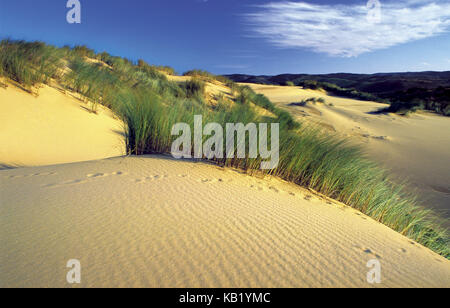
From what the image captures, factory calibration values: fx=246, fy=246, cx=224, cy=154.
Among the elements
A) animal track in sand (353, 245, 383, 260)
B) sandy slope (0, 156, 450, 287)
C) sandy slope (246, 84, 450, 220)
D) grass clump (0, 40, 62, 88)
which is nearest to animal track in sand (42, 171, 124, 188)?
sandy slope (0, 156, 450, 287)

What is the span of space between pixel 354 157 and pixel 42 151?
19.5 feet

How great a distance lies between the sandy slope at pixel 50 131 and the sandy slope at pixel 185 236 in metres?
2.40

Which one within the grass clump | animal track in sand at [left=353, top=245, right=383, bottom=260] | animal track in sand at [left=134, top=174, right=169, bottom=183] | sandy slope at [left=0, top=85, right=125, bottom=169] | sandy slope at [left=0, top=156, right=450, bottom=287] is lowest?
animal track in sand at [left=353, top=245, right=383, bottom=260]

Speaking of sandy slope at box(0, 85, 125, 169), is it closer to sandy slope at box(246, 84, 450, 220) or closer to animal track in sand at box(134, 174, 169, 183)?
animal track in sand at box(134, 174, 169, 183)

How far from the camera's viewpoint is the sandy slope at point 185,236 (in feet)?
4.58

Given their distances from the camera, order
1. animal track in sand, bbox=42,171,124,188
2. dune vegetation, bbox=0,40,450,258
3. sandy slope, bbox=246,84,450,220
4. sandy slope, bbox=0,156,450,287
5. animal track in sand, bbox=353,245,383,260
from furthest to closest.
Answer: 1. sandy slope, bbox=246,84,450,220
2. dune vegetation, bbox=0,40,450,258
3. animal track in sand, bbox=42,171,124,188
4. animal track in sand, bbox=353,245,383,260
5. sandy slope, bbox=0,156,450,287

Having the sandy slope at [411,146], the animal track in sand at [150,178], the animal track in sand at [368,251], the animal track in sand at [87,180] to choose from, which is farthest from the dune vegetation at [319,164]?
the sandy slope at [411,146]

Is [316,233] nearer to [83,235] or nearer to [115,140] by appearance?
[83,235]

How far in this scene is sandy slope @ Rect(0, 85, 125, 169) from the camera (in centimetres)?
492

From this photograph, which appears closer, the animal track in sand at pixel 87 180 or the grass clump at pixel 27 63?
the animal track in sand at pixel 87 180

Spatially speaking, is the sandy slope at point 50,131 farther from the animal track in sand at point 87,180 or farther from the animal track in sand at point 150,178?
the animal track in sand at point 150,178

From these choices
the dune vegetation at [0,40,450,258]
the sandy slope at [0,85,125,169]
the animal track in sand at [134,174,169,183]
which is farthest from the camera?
the sandy slope at [0,85,125,169]

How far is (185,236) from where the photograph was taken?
174cm

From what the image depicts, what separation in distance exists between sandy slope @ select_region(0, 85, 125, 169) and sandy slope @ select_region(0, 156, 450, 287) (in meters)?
2.40
